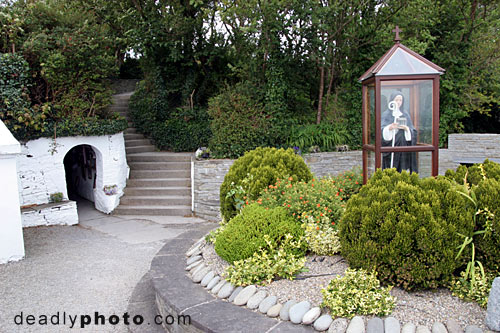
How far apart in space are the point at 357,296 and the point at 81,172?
30.2ft

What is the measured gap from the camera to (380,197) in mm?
Result: 3238

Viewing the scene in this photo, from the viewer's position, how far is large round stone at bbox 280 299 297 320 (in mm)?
2961

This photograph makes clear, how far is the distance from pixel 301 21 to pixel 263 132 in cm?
271

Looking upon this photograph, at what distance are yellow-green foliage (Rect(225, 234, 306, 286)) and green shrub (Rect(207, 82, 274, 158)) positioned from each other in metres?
5.17

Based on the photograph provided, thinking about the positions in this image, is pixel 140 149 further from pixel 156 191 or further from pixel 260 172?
pixel 260 172

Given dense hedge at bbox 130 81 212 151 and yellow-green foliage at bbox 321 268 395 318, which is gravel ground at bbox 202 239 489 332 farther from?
dense hedge at bbox 130 81 212 151

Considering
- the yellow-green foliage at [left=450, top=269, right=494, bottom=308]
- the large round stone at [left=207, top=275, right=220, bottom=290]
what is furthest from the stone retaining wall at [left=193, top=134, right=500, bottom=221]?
the yellow-green foliage at [left=450, top=269, right=494, bottom=308]

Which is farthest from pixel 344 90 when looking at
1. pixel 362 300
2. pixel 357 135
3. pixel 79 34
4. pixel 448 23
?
pixel 362 300

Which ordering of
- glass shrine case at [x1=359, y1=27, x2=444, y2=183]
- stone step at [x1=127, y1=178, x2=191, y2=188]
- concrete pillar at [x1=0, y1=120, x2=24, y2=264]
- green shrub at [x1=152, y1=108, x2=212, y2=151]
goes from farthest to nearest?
green shrub at [x1=152, y1=108, x2=212, y2=151], stone step at [x1=127, y1=178, x2=191, y2=188], concrete pillar at [x1=0, y1=120, x2=24, y2=264], glass shrine case at [x1=359, y1=27, x2=444, y2=183]

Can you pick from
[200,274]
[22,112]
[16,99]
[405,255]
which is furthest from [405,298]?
[16,99]

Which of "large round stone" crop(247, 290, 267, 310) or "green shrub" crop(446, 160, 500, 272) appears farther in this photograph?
"large round stone" crop(247, 290, 267, 310)

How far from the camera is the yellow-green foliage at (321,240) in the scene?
3838mm

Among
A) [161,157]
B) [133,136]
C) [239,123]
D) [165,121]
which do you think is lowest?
[161,157]

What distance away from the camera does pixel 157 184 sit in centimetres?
945
